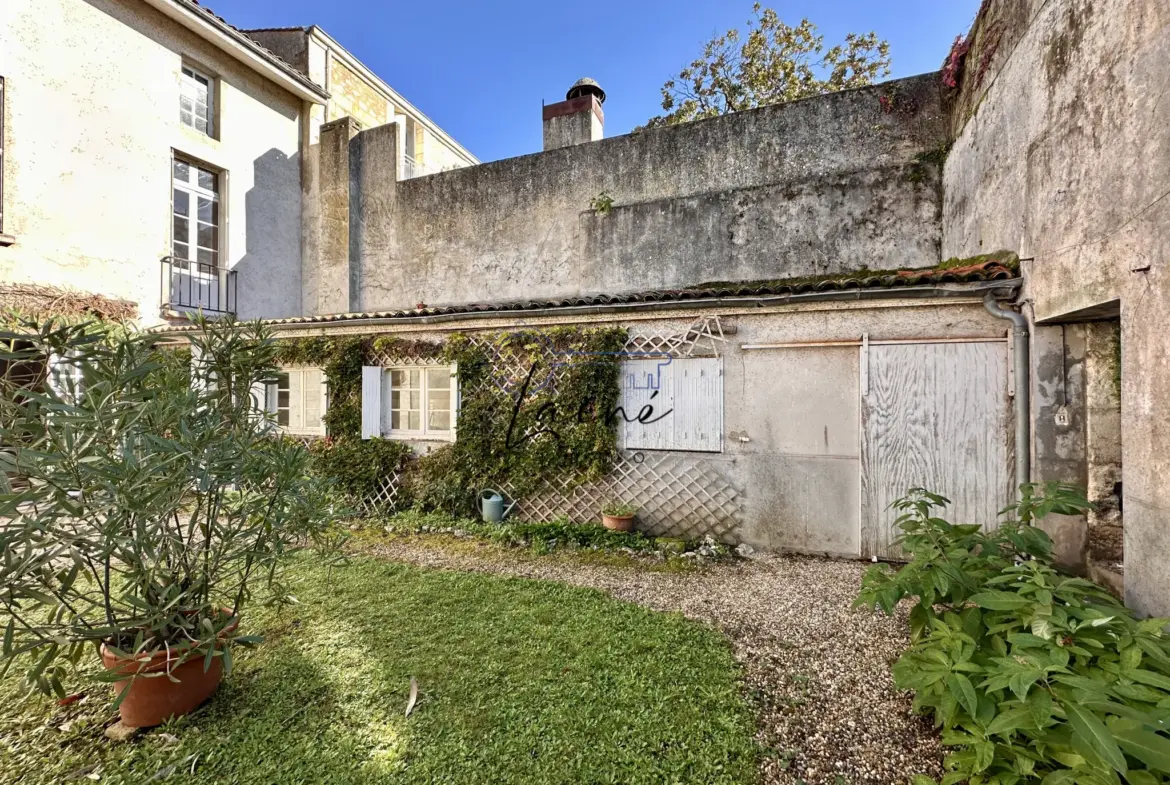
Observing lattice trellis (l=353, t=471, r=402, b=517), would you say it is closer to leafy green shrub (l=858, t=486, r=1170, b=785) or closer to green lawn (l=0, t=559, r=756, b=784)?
green lawn (l=0, t=559, r=756, b=784)

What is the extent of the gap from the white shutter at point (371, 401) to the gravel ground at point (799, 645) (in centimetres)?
209

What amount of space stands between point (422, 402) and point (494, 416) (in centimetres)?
136

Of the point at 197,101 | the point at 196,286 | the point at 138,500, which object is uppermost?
the point at 197,101

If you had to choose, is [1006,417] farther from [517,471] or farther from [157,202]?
[157,202]

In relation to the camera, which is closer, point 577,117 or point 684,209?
point 684,209

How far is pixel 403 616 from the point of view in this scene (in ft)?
13.3

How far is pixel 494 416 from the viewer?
6.80 m

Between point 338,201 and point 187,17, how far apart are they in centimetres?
391

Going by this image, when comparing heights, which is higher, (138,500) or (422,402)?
(422,402)

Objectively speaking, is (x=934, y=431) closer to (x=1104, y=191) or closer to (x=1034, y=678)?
(x=1104, y=191)

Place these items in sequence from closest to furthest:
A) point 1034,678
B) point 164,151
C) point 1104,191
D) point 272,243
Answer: point 1034,678 → point 1104,191 → point 164,151 → point 272,243

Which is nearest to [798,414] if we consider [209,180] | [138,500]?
[138,500]

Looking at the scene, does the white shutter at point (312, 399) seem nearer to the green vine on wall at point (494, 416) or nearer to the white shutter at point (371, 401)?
the green vine on wall at point (494, 416)

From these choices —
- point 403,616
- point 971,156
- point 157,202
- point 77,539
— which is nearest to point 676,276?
point 971,156
